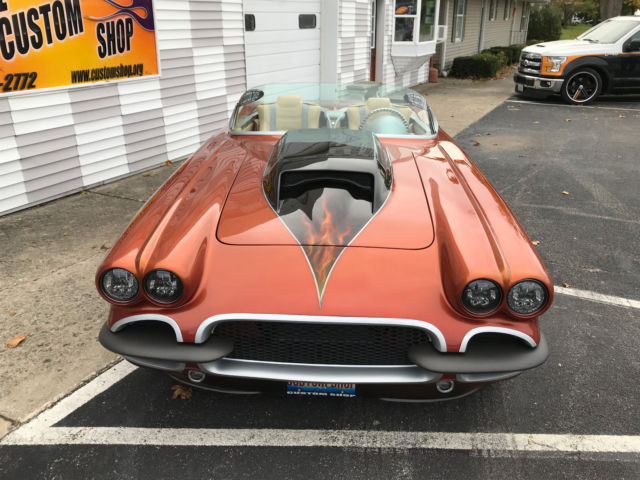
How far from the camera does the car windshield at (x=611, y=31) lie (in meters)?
12.0

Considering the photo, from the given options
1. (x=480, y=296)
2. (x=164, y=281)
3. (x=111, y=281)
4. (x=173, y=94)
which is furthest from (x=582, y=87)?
(x=111, y=281)

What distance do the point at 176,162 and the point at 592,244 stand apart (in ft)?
17.2

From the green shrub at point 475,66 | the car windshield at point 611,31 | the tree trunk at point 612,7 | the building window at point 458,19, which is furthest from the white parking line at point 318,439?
the tree trunk at point 612,7

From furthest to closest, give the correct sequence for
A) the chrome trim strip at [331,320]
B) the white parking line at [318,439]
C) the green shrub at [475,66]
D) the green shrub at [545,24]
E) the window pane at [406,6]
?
1. the green shrub at [545,24]
2. the green shrub at [475,66]
3. the window pane at [406,6]
4. the white parking line at [318,439]
5. the chrome trim strip at [331,320]

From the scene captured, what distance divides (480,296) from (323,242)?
0.72 m

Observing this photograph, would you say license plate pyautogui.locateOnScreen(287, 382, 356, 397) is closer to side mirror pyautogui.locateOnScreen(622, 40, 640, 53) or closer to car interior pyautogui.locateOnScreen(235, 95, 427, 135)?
car interior pyautogui.locateOnScreen(235, 95, 427, 135)

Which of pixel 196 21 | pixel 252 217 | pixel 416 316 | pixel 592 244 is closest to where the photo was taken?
pixel 416 316

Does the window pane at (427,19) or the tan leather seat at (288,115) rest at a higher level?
the window pane at (427,19)

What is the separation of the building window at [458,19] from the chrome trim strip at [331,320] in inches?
718

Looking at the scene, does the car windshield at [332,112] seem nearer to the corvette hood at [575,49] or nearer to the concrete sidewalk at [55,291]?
the concrete sidewalk at [55,291]

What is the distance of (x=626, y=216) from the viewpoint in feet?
17.8

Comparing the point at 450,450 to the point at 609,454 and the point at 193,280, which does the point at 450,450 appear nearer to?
the point at 609,454

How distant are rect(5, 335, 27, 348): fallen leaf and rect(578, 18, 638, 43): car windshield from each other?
13.3 m

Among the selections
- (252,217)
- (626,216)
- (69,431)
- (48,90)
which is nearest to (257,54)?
(48,90)
